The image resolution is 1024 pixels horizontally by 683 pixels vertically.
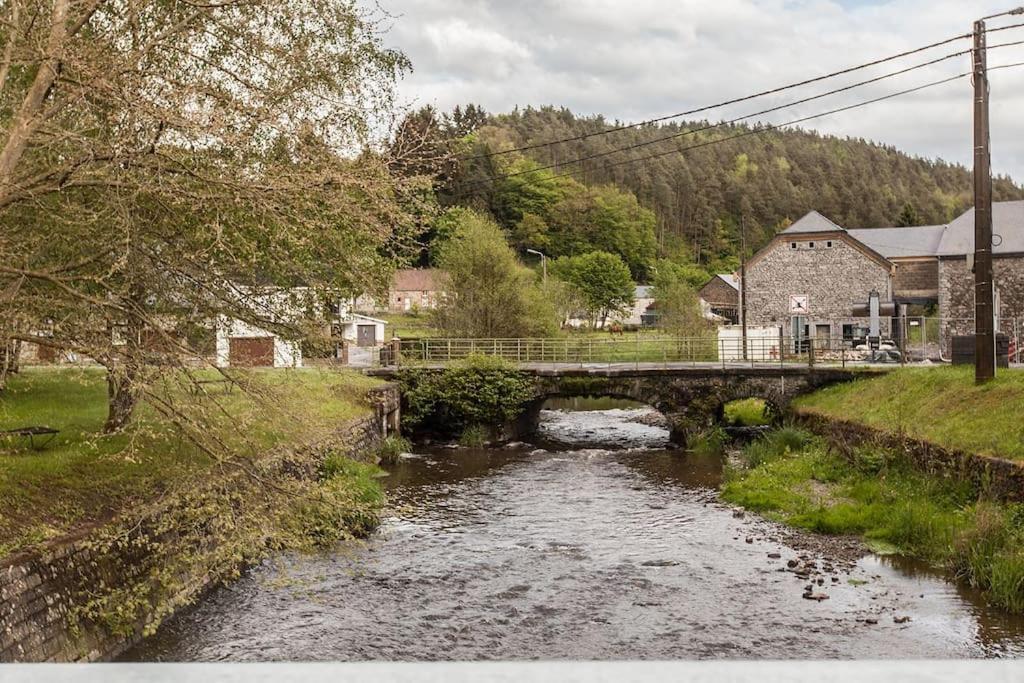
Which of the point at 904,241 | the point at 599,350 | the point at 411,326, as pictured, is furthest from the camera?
the point at 411,326

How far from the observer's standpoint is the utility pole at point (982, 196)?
17438 mm

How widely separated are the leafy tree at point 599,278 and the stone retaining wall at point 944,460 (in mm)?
55173

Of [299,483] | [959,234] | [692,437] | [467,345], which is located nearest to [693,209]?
[959,234]

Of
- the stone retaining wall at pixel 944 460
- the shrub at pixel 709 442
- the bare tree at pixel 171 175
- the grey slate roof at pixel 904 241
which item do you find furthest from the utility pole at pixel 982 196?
the grey slate roof at pixel 904 241

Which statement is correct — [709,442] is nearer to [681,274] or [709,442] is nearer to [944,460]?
[944,460]

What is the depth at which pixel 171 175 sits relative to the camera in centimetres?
892

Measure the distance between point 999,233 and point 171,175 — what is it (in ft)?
134

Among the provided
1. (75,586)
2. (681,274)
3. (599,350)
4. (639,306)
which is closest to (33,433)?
(75,586)

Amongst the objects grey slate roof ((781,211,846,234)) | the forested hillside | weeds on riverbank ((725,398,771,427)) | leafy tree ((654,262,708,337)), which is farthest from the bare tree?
the forested hillside

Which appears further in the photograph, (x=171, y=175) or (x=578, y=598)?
(x=578, y=598)

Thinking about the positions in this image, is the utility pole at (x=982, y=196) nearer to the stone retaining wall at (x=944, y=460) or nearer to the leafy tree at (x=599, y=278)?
the stone retaining wall at (x=944, y=460)

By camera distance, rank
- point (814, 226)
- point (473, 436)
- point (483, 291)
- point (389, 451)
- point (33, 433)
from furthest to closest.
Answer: point (814, 226), point (483, 291), point (473, 436), point (389, 451), point (33, 433)

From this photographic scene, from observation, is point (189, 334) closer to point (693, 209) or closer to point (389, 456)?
point (389, 456)

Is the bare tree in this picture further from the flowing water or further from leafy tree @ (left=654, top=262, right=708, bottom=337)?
leafy tree @ (left=654, top=262, right=708, bottom=337)
